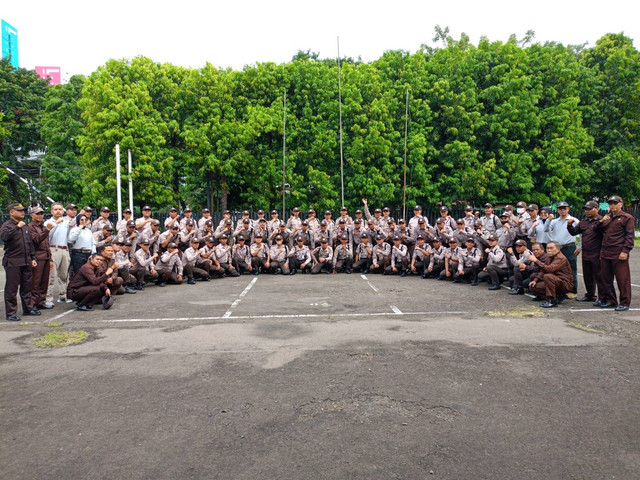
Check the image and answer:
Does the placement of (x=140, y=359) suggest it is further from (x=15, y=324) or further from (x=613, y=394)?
(x=613, y=394)

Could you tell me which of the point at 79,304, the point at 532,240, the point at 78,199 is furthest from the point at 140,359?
the point at 78,199

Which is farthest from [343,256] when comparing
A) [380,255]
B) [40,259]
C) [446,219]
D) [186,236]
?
[40,259]

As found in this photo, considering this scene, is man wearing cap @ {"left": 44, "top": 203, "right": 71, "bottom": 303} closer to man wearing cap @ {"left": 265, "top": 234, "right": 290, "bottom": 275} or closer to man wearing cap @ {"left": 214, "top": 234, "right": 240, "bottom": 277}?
man wearing cap @ {"left": 214, "top": 234, "right": 240, "bottom": 277}

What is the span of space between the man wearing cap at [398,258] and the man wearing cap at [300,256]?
2371 millimetres

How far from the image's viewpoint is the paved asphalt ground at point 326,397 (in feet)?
11.2

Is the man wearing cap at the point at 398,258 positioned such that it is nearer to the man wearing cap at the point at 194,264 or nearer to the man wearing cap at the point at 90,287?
the man wearing cap at the point at 194,264

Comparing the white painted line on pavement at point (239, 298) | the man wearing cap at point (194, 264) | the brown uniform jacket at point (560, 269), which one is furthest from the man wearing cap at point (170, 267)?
the brown uniform jacket at point (560, 269)

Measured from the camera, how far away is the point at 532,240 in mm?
11555

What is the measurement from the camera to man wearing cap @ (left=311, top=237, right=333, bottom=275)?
14.8 m

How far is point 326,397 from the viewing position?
15.0 ft

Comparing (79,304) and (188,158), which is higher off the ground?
(188,158)

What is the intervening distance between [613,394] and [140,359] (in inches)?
194

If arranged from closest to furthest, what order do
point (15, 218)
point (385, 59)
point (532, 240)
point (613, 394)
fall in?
point (613, 394) → point (15, 218) → point (532, 240) → point (385, 59)

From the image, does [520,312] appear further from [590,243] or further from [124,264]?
[124,264]
